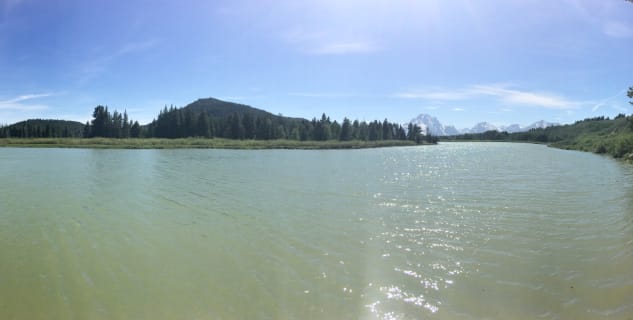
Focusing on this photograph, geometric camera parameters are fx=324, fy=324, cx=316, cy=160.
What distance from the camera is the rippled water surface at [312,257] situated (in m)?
4.92

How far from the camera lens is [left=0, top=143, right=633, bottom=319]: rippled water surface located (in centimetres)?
492

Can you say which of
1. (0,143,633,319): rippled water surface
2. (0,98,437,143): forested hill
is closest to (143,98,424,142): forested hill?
(0,98,437,143): forested hill

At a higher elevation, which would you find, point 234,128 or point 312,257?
point 234,128

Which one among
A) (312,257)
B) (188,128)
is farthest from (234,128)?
(312,257)

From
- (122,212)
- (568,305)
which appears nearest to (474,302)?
(568,305)

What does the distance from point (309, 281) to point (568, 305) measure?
4054 millimetres

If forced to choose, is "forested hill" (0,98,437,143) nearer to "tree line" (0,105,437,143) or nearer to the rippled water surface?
"tree line" (0,105,437,143)

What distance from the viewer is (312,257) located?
6.89m

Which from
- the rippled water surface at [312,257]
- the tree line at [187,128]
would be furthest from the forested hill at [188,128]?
the rippled water surface at [312,257]

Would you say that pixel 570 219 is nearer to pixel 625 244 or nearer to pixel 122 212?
pixel 625 244

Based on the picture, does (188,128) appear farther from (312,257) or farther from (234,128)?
(312,257)

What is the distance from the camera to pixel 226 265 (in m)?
6.46

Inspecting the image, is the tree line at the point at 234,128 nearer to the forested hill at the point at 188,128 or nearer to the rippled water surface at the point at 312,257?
the forested hill at the point at 188,128

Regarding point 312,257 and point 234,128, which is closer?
point 312,257
